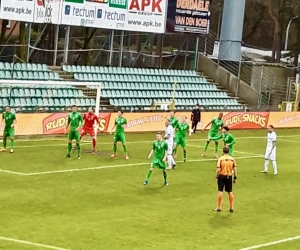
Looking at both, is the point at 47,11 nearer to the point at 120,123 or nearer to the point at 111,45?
the point at 111,45

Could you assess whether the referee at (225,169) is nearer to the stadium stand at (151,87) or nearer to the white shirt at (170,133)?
the white shirt at (170,133)

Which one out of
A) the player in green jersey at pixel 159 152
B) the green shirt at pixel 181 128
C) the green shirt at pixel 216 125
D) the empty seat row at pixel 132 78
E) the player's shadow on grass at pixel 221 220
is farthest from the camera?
the empty seat row at pixel 132 78

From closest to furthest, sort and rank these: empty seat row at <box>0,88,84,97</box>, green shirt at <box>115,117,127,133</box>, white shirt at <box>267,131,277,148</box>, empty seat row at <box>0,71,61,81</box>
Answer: white shirt at <box>267,131,277,148</box>
green shirt at <box>115,117,127,133</box>
empty seat row at <box>0,88,84,97</box>
empty seat row at <box>0,71,61,81</box>

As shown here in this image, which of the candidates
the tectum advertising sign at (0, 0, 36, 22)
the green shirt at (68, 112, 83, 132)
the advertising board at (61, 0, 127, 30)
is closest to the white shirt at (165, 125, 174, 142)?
the green shirt at (68, 112, 83, 132)

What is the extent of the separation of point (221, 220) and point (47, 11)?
22.9 metres

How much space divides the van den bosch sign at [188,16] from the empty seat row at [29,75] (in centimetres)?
1050

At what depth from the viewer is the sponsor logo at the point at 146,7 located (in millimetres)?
45875

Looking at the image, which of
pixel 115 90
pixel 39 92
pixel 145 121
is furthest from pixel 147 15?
pixel 39 92

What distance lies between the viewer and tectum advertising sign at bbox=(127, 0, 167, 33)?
45906 millimetres

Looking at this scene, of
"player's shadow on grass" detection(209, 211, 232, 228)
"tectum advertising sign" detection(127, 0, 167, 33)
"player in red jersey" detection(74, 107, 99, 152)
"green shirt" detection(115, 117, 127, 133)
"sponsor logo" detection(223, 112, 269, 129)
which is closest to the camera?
"player's shadow on grass" detection(209, 211, 232, 228)

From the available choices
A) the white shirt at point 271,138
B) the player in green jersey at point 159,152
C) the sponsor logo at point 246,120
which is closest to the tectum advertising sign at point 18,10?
the sponsor logo at point 246,120

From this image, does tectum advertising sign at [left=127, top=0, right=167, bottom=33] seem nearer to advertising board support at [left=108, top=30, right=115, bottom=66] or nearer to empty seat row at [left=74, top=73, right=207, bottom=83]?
advertising board support at [left=108, top=30, right=115, bottom=66]

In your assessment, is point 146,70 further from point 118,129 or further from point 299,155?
point 118,129

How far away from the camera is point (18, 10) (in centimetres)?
3928
